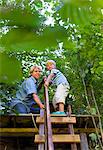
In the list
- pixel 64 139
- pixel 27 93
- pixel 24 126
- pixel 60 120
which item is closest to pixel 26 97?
pixel 27 93

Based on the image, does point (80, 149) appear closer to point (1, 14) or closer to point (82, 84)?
point (82, 84)

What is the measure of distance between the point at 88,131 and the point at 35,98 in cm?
89

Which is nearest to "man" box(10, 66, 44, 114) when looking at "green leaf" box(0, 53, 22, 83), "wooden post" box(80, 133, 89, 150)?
"wooden post" box(80, 133, 89, 150)

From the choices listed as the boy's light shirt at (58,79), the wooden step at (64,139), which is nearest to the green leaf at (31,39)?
the wooden step at (64,139)

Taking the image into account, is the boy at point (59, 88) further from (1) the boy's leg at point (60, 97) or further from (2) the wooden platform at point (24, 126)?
(2) the wooden platform at point (24, 126)

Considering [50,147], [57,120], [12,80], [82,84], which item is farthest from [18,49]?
[82,84]

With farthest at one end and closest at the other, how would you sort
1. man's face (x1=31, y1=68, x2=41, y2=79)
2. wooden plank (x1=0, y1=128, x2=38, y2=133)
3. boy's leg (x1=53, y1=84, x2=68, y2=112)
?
man's face (x1=31, y1=68, x2=41, y2=79), boy's leg (x1=53, y1=84, x2=68, y2=112), wooden plank (x1=0, y1=128, x2=38, y2=133)

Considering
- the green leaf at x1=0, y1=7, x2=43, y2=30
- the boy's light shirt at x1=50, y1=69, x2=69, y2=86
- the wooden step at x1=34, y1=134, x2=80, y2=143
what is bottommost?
the green leaf at x1=0, y1=7, x2=43, y2=30

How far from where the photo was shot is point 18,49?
0.86 meters

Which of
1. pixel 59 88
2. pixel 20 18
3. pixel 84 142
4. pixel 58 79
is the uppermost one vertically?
pixel 58 79

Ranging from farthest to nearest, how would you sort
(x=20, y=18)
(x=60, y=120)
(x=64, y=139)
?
1. (x=60, y=120)
2. (x=64, y=139)
3. (x=20, y=18)

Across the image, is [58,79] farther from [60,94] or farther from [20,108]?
[20,108]

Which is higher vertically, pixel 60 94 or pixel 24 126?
pixel 60 94

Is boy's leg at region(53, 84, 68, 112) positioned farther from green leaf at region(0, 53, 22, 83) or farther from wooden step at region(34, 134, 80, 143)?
green leaf at region(0, 53, 22, 83)
